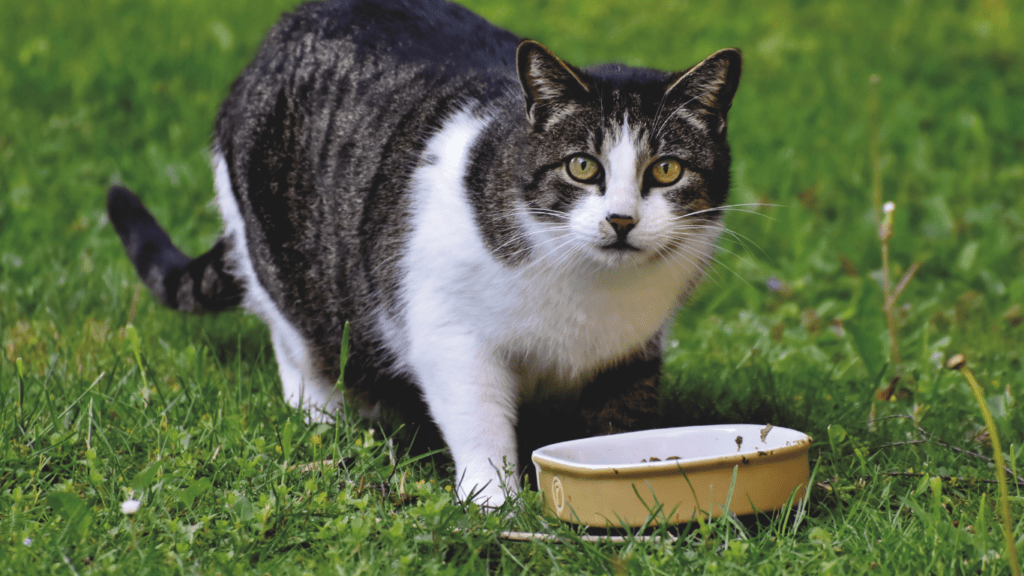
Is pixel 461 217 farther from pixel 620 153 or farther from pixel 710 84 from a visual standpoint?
pixel 710 84

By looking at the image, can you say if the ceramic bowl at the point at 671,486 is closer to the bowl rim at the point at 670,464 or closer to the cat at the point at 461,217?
the bowl rim at the point at 670,464

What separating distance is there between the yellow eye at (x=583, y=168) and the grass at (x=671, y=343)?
0.42 metres

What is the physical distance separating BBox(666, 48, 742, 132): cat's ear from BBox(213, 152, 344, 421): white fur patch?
120 centimetres

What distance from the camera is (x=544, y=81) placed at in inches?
80.4

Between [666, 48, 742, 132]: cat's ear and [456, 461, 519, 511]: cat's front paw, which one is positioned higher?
[666, 48, 742, 132]: cat's ear

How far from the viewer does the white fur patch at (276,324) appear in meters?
2.64

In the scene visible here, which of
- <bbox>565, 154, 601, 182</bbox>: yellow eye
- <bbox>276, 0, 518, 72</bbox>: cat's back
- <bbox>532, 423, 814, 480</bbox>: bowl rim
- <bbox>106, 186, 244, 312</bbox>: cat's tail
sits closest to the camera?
<bbox>532, 423, 814, 480</bbox>: bowl rim

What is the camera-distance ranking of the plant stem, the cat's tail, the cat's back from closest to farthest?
the plant stem < the cat's back < the cat's tail

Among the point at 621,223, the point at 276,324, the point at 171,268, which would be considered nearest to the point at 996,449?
the point at 621,223

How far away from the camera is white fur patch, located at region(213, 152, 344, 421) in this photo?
8.66 ft

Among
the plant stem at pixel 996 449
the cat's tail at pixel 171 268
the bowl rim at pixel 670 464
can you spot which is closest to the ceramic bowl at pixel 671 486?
the bowl rim at pixel 670 464

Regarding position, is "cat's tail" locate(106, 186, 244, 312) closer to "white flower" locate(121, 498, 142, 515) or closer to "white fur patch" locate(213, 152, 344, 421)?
"white fur patch" locate(213, 152, 344, 421)

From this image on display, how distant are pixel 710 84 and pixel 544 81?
360 millimetres

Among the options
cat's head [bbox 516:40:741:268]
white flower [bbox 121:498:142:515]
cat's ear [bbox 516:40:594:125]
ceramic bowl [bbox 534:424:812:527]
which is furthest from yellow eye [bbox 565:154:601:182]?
white flower [bbox 121:498:142:515]
